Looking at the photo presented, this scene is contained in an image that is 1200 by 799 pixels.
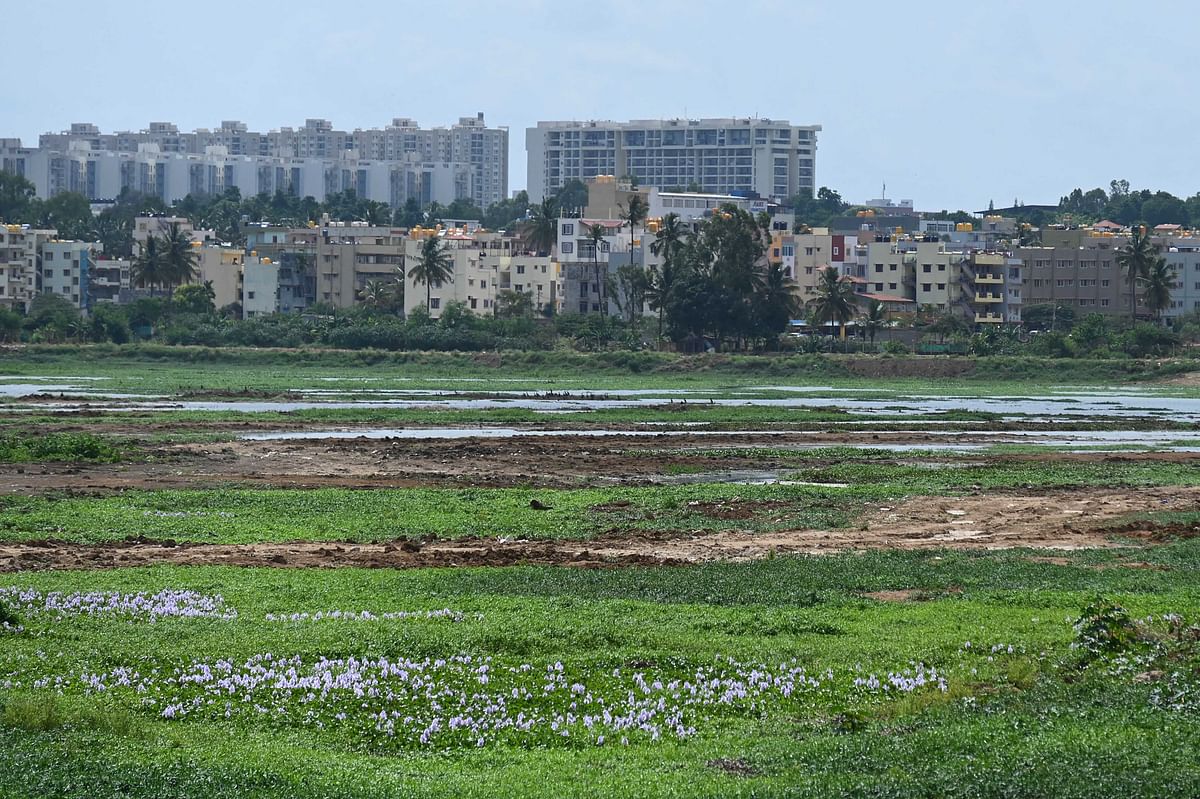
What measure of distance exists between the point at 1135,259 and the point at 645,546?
111430 mm

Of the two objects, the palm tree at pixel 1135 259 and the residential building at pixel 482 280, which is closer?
the palm tree at pixel 1135 259

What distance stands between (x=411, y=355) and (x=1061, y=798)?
361 feet

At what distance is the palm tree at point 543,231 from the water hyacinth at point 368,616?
137 metres

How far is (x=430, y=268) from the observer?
139375 mm

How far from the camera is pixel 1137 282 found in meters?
137

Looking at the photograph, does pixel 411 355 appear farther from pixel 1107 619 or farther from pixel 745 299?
pixel 1107 619

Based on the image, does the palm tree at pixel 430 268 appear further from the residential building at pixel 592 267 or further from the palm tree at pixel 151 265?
the palm tree at pixel 151 265

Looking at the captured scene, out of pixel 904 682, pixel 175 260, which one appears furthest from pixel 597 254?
pixel 904 682

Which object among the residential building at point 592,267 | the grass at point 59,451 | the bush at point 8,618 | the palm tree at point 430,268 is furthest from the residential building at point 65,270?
the bush at point 8,618

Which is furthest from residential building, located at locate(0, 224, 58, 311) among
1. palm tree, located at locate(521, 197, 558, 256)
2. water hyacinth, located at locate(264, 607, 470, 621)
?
water hyacinth, located at locate(264, 607, 470, 621)

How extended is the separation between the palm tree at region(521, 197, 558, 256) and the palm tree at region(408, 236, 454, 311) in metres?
15.0

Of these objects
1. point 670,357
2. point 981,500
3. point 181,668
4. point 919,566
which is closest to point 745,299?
point 670,357

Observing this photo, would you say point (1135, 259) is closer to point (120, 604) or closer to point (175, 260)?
point (175, 260)

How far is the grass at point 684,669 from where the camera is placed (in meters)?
13.5
